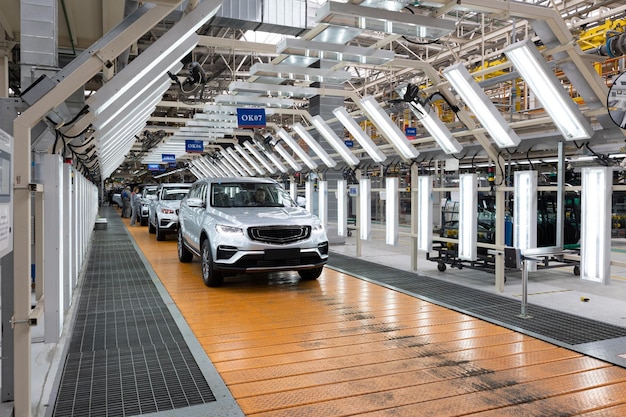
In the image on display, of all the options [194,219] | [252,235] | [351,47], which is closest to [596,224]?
[351,47]

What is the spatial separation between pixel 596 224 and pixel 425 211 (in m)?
3.10

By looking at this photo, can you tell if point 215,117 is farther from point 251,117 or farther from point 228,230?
point 228,230

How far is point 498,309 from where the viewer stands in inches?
235

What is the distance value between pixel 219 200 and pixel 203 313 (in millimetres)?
2694

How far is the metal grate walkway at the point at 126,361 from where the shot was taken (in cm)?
334

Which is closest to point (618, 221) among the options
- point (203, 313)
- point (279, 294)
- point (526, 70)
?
point (526, 70)

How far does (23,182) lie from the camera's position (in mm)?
2729

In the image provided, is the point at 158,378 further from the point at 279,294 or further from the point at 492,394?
the point at 279,294

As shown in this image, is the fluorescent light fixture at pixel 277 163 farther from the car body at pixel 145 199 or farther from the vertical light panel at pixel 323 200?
the car body at pixel 145 199

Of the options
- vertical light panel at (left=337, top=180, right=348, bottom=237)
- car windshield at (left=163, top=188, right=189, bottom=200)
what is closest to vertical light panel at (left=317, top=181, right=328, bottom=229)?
vertical light panel at (left=337, top=180, right=348, bottom=237)

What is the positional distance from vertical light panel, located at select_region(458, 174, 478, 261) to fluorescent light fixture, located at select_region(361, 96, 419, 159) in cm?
147

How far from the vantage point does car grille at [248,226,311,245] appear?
268 inches

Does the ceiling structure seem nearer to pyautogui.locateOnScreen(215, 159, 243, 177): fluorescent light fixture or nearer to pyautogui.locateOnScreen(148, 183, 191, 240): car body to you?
pyautogui.locateOnScreen(148, 183, 191, 240): car body

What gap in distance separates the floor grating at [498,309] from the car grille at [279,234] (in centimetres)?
167
